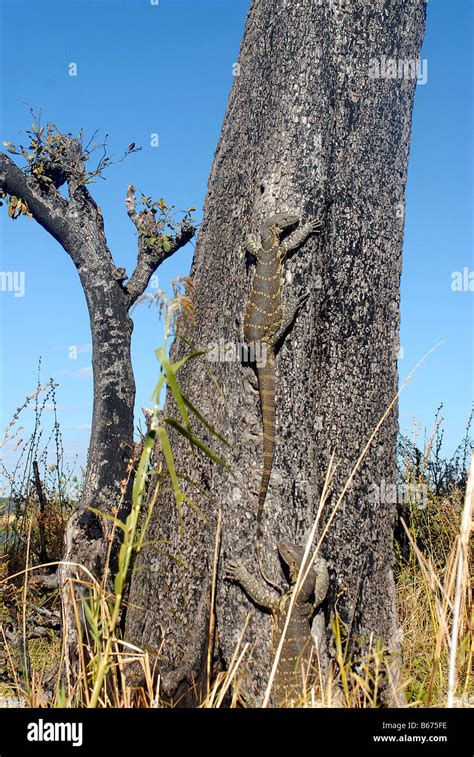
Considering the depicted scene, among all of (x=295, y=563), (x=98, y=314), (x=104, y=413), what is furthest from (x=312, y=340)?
(x=98, y=314)

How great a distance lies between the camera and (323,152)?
3.58 m

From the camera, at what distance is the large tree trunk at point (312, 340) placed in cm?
336

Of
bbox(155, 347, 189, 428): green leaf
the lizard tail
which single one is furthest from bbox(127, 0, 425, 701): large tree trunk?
bbox(155, 347, 189, 428): green leaf

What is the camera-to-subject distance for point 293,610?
122 inches

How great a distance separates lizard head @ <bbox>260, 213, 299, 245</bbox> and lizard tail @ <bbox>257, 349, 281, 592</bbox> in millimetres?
538

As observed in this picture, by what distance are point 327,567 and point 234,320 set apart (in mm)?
1312

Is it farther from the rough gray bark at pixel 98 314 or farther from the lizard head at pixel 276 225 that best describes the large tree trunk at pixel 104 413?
the lizard head at pixel 276 225

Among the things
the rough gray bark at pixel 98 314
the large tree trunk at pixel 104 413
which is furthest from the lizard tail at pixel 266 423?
the large tree trunk at pixel 104 413

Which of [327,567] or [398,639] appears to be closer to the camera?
[327,567]

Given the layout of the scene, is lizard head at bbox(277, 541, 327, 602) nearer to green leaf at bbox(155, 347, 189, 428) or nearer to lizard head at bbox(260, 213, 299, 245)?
lizard head at bbox(260, 213, 299, 245)

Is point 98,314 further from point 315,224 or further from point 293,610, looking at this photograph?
point 293,610
